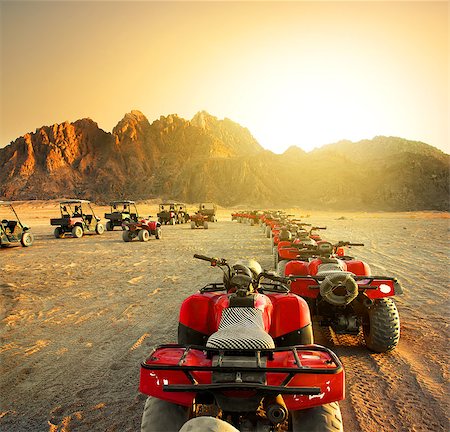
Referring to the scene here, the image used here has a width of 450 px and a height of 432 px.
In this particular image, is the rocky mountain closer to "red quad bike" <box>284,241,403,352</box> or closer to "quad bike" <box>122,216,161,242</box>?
"quad bike" <box>122,216,161,242</box>

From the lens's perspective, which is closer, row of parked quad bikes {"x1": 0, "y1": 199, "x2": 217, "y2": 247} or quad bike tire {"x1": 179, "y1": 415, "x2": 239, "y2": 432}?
quad bike tire {"x1": 179, "y1": 415, "x2": 239, "y2": 432}

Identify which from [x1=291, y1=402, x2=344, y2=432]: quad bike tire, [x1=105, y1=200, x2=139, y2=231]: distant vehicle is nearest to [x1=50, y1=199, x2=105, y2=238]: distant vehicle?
[x1=105, y1=200, x2=139, y2=231]: distant vehicle

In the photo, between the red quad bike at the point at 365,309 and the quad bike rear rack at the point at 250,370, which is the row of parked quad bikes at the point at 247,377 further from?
the red quad bike at the point at 365,309

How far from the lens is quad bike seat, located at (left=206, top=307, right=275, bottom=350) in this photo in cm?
224

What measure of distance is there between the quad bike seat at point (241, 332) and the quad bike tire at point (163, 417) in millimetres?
397

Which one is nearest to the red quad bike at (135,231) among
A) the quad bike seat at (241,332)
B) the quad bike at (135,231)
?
the quad bike at (135,231)

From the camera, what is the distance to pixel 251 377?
201 cm

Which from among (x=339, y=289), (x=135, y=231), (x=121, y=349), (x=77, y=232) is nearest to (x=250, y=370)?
(x=339, y=289)

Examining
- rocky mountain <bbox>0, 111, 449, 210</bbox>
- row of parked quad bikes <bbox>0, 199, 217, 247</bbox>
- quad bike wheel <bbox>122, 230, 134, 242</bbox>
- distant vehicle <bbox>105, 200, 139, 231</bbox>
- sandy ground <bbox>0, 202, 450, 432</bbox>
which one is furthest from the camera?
rocky mountain <bbox>0, 111, 449, 210</bbox>

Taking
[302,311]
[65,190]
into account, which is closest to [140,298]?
[302,311]

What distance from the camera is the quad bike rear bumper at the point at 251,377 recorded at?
195 cm

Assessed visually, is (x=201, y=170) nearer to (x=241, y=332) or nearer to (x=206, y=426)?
(x=241, y=332)

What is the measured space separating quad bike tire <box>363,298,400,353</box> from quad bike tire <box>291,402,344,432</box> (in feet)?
8.18

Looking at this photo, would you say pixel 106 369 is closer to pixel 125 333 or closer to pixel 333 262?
pixel 125 333
